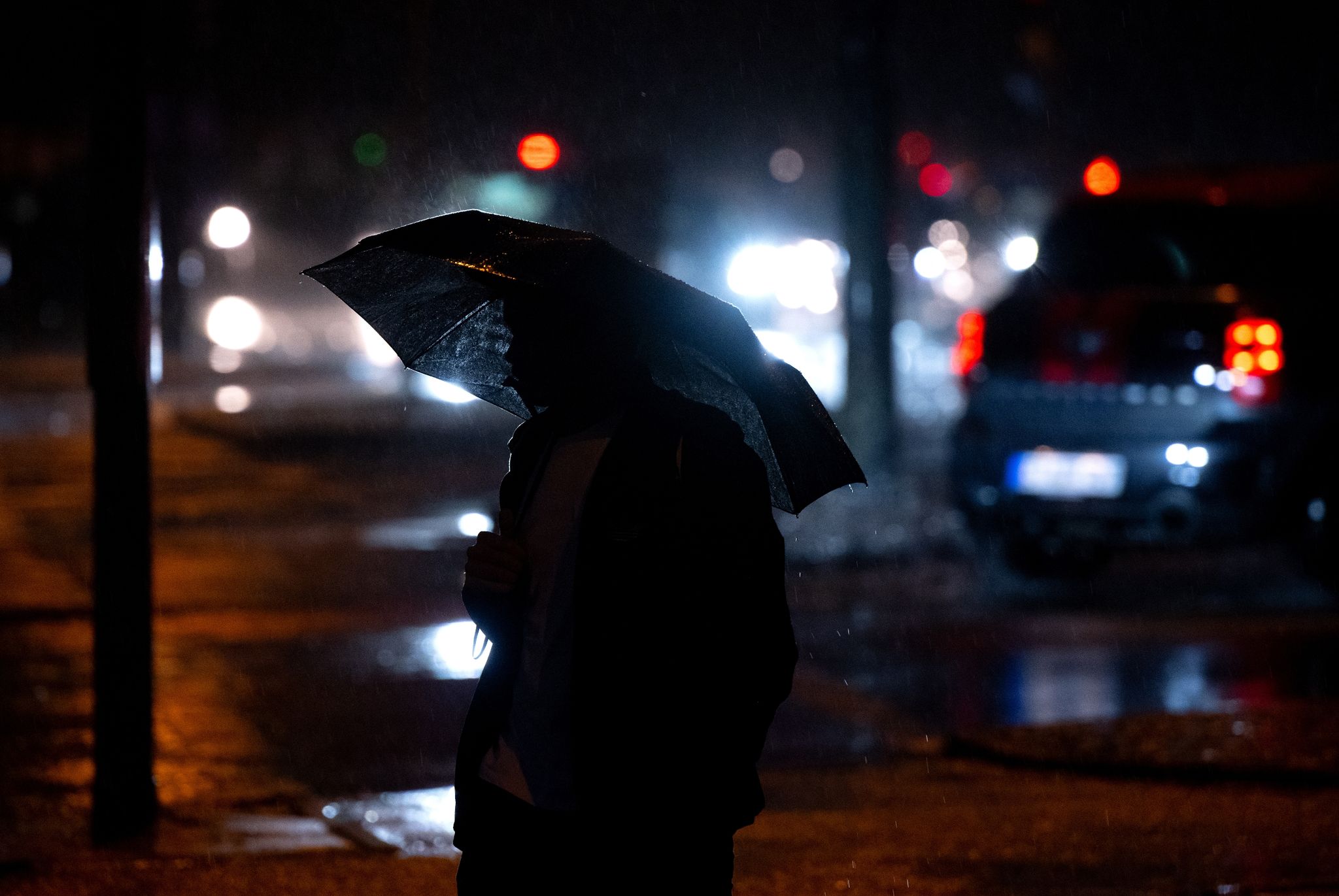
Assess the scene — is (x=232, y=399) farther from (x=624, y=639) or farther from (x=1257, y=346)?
(x=624, y=639)

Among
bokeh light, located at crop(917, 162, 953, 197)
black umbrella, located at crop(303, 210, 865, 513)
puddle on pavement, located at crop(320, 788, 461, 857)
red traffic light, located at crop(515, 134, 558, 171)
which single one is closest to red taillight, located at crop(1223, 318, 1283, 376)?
puddle on pavement, located at crop(320, 788, 461, 857)

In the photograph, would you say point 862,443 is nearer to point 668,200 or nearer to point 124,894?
point 668,200

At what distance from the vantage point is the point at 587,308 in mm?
2879

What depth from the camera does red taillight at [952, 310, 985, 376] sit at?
9.57 m

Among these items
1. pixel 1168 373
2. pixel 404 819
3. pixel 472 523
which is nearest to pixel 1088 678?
pixel 1168 373

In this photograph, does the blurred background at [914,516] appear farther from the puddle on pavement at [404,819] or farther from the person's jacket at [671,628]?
the person's jacket at [671,628]

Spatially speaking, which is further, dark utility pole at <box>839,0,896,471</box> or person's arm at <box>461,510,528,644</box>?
dark utility pole at <box>839,0,896,471</box>

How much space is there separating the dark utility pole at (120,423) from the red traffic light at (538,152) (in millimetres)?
12209

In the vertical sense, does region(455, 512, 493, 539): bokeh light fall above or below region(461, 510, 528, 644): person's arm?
below

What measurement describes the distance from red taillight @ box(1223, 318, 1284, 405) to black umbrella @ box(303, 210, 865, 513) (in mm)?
6075

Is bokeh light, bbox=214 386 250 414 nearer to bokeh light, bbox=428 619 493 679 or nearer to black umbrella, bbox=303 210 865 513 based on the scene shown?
bokeh light, bbox=428 619 493 679

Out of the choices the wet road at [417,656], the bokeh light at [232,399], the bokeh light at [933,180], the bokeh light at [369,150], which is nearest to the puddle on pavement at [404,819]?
the wet road at [417,656]

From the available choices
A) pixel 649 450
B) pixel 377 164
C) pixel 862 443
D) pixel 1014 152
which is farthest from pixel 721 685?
pixel 1014 152

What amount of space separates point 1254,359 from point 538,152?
33.1 feet
